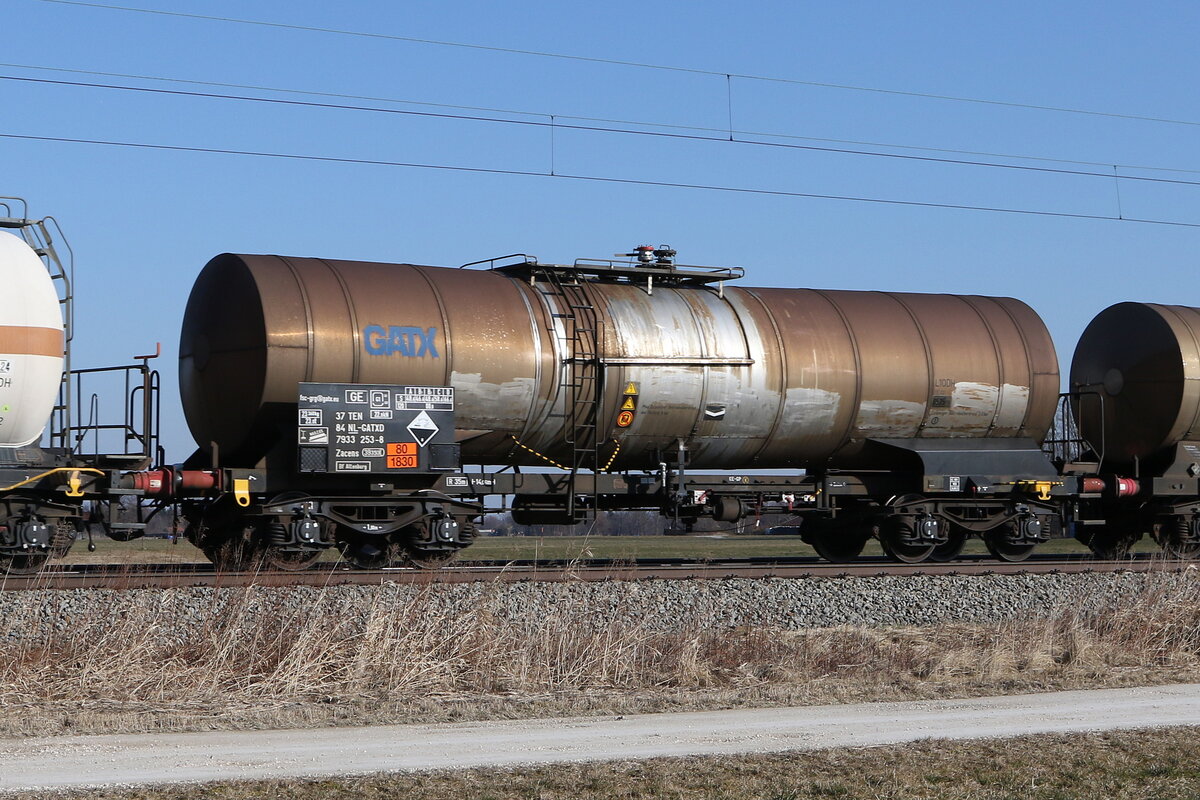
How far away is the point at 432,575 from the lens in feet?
46.9

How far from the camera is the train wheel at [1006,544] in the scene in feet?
65.5

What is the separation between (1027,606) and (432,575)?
22.3 feet

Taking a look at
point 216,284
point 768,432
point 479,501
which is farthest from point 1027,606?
point 216,284

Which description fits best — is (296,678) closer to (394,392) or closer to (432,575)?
(432,575)

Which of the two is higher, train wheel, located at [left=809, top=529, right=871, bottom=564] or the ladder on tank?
the ladder on tank

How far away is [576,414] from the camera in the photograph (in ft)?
56.4

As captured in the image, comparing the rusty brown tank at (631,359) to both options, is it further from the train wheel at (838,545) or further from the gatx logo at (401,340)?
the train wheel at (838,545)

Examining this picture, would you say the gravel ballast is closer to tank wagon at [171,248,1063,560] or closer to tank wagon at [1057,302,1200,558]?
tank wagon at [171,248,1063,560]

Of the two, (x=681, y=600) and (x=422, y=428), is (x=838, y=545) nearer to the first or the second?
(x=681, y=600)

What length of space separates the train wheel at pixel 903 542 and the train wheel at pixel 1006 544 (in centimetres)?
108

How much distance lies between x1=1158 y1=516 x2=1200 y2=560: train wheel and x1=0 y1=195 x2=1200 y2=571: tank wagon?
35 millimetres

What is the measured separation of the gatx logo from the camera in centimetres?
1608

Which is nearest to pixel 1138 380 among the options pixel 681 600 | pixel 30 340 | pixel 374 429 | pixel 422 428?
pixel 681 600

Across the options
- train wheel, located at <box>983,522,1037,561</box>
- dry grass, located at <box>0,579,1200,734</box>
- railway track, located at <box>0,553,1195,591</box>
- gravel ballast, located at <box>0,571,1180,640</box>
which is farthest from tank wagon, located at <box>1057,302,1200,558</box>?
dry grass, located at <box>0,579,1200,734</box>
